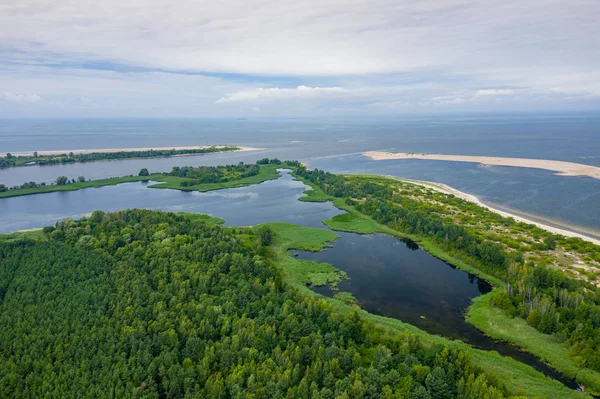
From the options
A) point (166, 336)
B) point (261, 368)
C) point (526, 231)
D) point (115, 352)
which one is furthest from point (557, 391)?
point (526, 231)

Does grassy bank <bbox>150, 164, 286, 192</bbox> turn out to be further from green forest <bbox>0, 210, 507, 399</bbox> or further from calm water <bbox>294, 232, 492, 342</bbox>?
green forest <bbox>0, 210, 507, 399</bbox>

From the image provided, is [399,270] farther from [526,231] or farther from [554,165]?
[554,165]

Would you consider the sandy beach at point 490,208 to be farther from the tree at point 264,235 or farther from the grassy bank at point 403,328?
the tree at point 264,235

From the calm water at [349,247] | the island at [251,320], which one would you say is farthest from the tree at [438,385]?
the calm water at [349,247]

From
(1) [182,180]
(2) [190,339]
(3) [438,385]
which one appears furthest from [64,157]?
(3) [438,385]

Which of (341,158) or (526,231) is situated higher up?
(341,158)

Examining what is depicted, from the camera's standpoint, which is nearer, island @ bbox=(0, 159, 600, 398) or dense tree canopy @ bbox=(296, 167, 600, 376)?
island @ bbox=(0, 159, 600, 398)

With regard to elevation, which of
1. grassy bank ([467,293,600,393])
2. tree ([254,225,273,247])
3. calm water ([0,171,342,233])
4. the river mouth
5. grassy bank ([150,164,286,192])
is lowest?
grassy bank ([467,293,600,393])

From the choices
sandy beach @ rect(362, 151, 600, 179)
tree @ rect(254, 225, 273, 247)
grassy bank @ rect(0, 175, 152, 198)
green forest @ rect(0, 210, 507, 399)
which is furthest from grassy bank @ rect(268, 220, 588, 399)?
sandy beach @ rect(362, 151, 600, 179)
